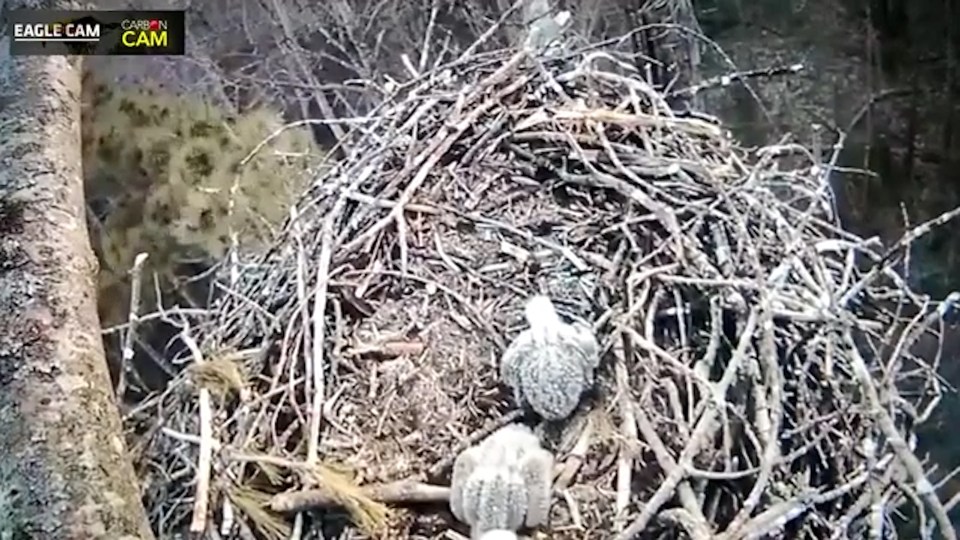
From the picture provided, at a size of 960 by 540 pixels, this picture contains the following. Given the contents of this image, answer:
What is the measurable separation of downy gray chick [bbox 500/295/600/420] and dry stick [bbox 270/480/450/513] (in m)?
0.08

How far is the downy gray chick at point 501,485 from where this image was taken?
638 millimetres

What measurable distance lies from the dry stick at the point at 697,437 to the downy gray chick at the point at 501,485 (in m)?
0.06

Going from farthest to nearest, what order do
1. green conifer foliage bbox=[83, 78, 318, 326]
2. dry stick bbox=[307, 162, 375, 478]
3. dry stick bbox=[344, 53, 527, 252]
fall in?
green conifer foliage bbox=[83, 78, 318, 326]
dry stick bbox=[344, 53, 527, 252]
dry stick bbox=[307, 162, 375, 478]

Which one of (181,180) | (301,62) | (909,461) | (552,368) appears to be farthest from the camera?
(301,62)

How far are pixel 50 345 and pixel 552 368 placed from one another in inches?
12.3

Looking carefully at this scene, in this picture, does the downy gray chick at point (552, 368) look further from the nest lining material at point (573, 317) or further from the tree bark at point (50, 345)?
the tree bark at point (50, 345)

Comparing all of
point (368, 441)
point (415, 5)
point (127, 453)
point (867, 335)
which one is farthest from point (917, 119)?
point (127, 453)

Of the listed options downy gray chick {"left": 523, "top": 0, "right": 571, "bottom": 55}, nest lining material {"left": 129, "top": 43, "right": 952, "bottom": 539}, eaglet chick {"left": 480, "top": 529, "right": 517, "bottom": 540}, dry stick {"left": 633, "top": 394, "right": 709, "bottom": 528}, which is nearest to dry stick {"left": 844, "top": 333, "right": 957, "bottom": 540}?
nest lining material {"left": 129, "top": 43, "right": 952, "bottom": 539}

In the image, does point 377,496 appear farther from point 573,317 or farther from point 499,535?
point 573,317

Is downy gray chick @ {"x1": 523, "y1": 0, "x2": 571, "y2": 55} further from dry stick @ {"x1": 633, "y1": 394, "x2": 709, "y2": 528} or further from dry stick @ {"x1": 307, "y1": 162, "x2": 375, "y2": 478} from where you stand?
dry stick @ {"x1": 633, "y1": 394, "x2": 709, "y2": 528}

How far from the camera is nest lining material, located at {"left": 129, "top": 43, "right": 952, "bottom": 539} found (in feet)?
2.16

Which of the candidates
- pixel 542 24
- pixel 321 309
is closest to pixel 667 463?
pixel 321 309

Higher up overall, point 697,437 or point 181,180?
point 181,180

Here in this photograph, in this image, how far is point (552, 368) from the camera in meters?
0.71
